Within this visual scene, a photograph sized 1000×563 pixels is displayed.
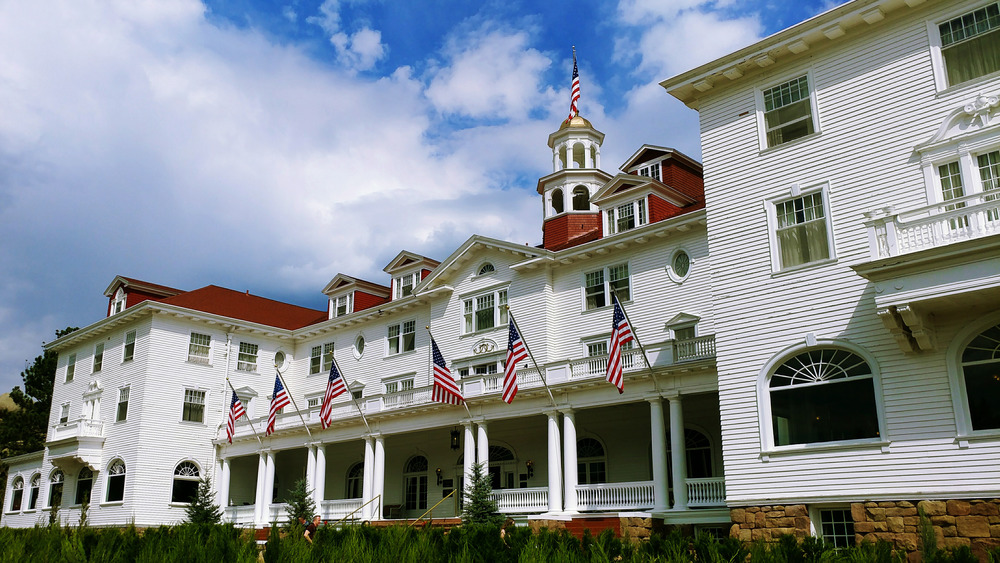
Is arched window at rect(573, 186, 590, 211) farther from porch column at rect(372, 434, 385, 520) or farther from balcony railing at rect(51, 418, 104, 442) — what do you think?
balcony railing at rect(51, 418, 104, 442)

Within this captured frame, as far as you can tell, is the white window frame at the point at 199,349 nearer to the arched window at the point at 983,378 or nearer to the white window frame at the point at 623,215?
the white window frame at the point at 623,215

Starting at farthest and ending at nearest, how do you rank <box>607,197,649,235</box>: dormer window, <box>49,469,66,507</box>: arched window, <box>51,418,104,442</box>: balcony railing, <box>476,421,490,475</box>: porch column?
<box>49,469,66,507</box>: arched window < <box>51,418,104,442</box>: balcony railing < <box>607,197,649,235</box>: dormer window < <box>476,421,490,475</box>: porch column

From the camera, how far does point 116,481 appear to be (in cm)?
3991

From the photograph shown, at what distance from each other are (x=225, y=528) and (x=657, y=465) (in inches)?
696

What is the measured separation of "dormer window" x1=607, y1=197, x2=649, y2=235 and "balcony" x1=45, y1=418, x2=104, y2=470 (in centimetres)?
2807

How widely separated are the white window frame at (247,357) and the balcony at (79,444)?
737 cm

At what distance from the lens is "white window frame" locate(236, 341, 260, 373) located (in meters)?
43.0

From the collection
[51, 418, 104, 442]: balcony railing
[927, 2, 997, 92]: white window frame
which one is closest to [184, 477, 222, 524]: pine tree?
[51, 418, 104, 442]: balcony railing

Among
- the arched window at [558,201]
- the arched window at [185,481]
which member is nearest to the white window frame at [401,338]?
the arched window at [558,201]

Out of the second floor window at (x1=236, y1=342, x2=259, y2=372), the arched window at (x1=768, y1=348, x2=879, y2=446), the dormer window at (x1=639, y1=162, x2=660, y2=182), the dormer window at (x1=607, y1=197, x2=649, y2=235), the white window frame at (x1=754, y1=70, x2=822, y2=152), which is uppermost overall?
the dormer window at (x1=639, y1=162, x2=660, y2=182)

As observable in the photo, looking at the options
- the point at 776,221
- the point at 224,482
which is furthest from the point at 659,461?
the point at 224,482

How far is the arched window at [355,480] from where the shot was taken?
133 feet

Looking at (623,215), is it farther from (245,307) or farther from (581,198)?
(245,307)

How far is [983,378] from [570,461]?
1346cm
